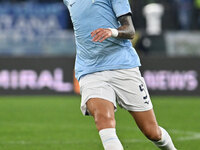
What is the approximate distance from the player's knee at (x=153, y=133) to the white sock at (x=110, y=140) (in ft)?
2.05

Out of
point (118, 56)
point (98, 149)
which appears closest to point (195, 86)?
point (98, 149)

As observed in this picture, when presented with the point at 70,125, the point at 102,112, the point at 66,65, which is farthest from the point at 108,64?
the point at 66,65

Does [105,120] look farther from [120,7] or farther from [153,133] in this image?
[120,7]

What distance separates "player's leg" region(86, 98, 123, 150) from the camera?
601 centimetres

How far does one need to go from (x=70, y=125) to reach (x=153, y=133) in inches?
220

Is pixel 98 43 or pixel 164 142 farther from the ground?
pixel 98 43

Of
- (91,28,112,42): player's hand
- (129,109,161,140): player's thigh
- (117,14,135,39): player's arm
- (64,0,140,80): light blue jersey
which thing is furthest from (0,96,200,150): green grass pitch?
(91,28,112,42): player's hand

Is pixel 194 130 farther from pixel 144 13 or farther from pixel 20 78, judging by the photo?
pixel 144 13

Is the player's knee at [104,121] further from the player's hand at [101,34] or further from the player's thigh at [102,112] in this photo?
the player's hand at [101,34]

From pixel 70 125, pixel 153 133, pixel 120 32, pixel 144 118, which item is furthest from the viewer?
pixel 70 125

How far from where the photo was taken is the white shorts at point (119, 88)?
20.9 ft

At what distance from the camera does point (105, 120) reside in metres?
6.13

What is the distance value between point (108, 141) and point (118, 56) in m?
0.93

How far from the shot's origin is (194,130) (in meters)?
11.3
